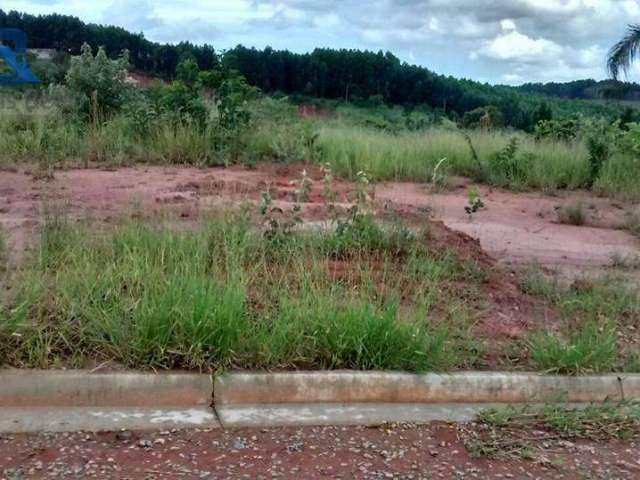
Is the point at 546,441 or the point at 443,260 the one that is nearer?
the point at 546,441

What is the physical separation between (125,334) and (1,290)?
84cm

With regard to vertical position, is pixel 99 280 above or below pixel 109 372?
above

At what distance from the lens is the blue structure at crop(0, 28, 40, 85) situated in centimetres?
2012

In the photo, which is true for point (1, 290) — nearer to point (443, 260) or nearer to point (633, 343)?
point (443, 260)

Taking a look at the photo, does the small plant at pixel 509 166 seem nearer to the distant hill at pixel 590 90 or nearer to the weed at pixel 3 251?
the distant hill at pixel 590 90

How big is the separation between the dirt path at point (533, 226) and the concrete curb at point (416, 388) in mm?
2516

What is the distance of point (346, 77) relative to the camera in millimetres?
36750

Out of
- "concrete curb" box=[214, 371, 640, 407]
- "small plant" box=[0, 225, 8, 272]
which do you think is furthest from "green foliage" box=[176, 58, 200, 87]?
"concrete curb" box=[214, 371, 640, 407]

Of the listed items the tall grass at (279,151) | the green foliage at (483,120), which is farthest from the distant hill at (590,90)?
the tall grass at (279,151)

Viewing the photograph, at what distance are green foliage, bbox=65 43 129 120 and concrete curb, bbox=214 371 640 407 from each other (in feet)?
37.6

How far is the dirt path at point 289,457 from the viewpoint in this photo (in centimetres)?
339

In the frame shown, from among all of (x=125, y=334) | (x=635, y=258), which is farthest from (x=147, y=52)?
(x=125, y=334)

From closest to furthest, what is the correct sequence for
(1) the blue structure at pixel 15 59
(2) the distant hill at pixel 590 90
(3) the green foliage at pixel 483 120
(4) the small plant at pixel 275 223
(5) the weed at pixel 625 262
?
1. (4) the small plant at pixel 275 223
2. (5) the weed at pixel 625 262
3. (2) the distant hill at pixel 590 90
4. (3) the green foliage at pixel 483 120
5. (1) the blue structure at pixel 15 59

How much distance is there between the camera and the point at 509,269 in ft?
21.9
